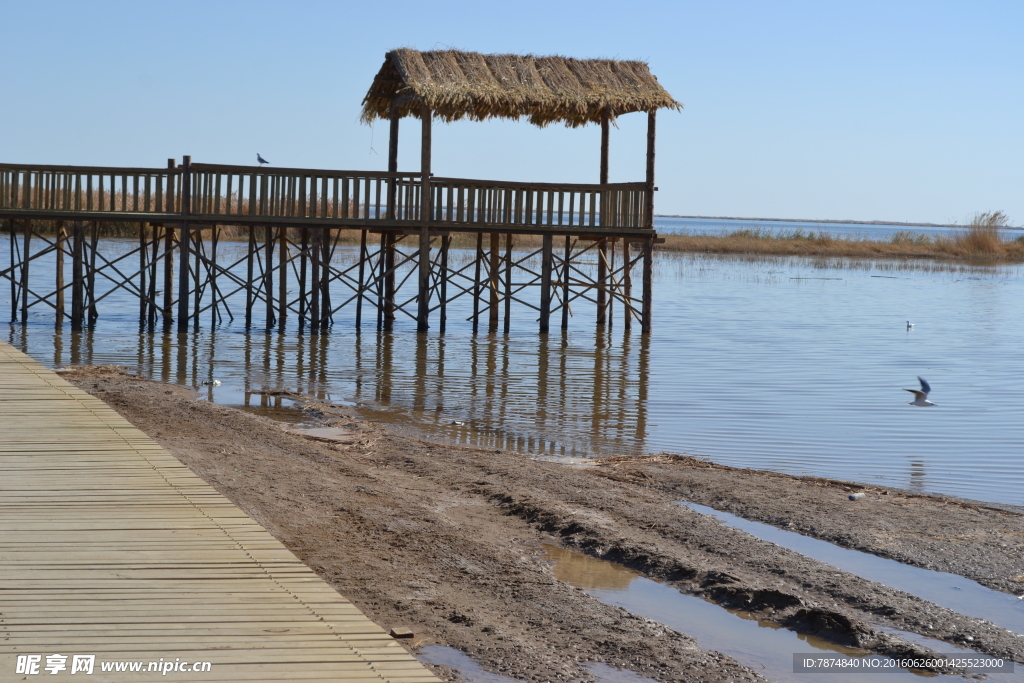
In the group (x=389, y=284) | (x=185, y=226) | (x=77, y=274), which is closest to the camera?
(x=185, y=226)

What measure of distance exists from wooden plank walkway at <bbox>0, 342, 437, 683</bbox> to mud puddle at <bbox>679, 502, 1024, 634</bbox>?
3.62 m

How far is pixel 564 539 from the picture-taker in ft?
22.6

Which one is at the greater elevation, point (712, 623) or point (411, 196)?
point (411, 196)

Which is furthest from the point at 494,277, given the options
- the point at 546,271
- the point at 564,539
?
the point at 564,539

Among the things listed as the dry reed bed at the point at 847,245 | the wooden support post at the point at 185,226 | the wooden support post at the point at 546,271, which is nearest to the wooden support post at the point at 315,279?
the wooden support post at the point at 185,226

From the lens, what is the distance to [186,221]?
18125mm

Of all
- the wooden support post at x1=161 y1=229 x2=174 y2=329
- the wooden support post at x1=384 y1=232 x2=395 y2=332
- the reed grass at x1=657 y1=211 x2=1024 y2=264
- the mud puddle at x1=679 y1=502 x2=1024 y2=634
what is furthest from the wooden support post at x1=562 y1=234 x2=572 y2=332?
the reed grass at x1=657 y1=211 x2=1024 y2=264

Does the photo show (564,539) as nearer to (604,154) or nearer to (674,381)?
(674,381)

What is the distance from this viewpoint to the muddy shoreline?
528 cm

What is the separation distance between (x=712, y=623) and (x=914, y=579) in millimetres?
1650

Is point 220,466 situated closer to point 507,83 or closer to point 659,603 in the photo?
point 659,603

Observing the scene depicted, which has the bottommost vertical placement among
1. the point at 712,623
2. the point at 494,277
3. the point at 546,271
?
the point at 712,623

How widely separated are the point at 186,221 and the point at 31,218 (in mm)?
2564

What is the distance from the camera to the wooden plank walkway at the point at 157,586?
12.3ft
